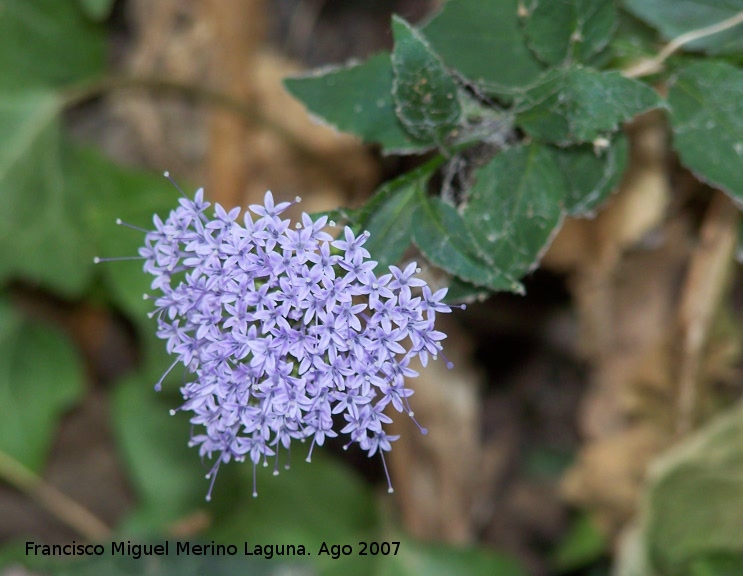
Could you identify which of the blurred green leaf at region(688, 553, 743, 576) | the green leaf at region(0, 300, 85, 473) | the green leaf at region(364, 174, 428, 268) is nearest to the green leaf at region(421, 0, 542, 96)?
the green leaf at region(364, 174, 428, 268)

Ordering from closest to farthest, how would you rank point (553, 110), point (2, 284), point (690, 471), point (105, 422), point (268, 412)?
1. point (268, 412)
2. point (553, 110)
3. point (690, 471)
4. point (2, 284)
5. point (105, 422)

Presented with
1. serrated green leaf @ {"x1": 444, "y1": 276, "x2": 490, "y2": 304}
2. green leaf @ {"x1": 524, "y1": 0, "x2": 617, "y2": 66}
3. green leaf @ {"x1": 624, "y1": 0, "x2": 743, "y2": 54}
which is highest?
green leaf @ {"x1": 624, "y1": 0, "x2": 743, "y2": 54}

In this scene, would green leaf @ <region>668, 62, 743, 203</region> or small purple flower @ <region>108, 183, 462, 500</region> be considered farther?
green leaf @ <region>668, 62, 743, 203</region>

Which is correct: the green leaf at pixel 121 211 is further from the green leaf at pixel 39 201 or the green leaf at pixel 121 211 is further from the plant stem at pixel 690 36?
the plant stem at pixel 690 36

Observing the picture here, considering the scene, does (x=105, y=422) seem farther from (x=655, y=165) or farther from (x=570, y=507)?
(x=655, y=165)

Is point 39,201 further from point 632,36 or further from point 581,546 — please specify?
point 581,546

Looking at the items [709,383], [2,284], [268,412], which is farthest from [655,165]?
[2,284]

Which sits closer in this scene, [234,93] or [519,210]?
[519,210]

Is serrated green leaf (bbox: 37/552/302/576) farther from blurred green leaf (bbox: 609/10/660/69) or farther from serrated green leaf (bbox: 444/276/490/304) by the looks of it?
blurred green leaf (bbox: 609/10/660/69)
